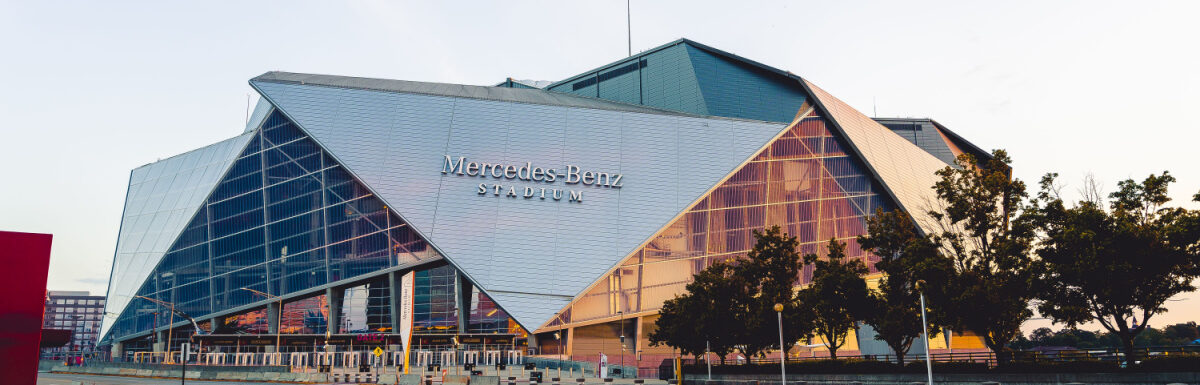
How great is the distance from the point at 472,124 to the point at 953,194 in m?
47.7

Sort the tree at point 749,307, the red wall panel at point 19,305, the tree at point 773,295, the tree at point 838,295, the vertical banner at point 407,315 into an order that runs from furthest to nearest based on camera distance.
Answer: the tree at point 749,307 → the tree at point 773,295 → the vertical banner at point 407,315 → the tree at point 838,295 → the red wall panel at point 19,305

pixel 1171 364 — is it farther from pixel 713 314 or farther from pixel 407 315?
pixel 407 315

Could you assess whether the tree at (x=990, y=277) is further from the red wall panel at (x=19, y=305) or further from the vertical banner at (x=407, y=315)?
the red wall panel at (x=19, y=305)

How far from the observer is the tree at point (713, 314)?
53.2 meters

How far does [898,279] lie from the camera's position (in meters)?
43.2

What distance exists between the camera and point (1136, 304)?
3416cm

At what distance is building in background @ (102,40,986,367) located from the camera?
74.9 meters

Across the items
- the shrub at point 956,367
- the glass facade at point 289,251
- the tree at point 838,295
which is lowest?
the shrub at point 956,367

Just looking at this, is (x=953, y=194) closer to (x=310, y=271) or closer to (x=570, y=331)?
(x=570, y=331)

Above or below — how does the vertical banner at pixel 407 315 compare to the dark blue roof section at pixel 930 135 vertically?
below

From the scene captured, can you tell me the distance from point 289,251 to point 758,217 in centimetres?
4668

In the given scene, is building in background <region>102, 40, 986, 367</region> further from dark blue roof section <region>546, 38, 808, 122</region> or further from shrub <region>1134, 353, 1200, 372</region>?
shrub <region>1134, 353, 1200, 372</region>

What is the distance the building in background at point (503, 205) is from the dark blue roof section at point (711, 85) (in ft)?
0.81

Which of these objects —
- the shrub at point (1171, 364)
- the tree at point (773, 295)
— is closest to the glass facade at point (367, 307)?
the tree at point (773, 295)
